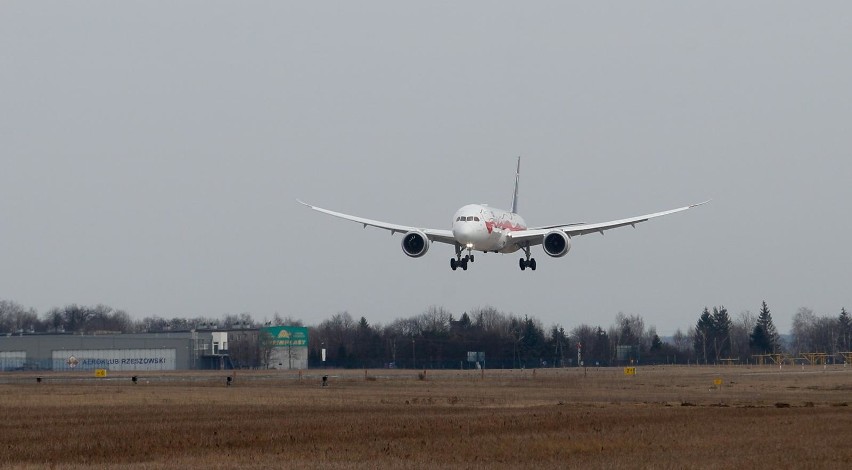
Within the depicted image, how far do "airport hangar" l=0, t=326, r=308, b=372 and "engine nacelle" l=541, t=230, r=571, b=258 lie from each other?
7971 centimetres

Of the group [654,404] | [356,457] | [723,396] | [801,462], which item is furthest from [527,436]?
[723,396]

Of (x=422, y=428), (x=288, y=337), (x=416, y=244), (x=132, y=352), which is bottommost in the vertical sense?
(x=422, y=428)

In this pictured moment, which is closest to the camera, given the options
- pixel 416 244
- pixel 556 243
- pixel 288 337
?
pixel 416 244

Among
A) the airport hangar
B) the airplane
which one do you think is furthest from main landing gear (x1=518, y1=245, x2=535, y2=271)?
the airport hangar

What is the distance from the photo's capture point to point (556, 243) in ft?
235

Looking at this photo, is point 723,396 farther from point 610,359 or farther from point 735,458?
point 610,359

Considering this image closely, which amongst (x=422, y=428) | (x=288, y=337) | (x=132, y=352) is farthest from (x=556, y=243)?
(x=132, y=352)

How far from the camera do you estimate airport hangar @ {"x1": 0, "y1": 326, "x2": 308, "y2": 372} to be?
144 m

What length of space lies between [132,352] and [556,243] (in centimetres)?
9025

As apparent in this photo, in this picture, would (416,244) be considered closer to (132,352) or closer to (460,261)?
(460,261)

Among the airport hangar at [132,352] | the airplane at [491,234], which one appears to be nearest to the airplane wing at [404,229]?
the airplane at [491,234]

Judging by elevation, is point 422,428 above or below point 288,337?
below

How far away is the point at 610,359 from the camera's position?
180125 mm

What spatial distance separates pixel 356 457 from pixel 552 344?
14219cm
